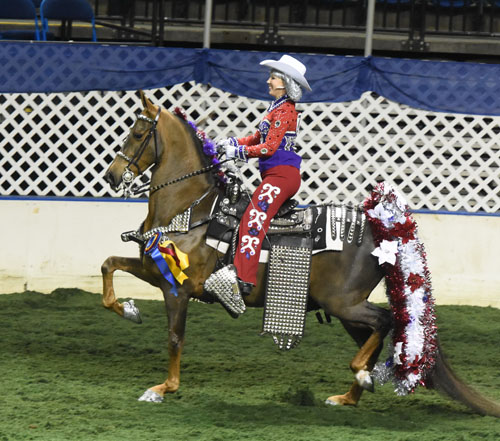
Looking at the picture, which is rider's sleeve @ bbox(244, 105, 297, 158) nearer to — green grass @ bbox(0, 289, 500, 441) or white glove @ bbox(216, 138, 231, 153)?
white glove @ bbox(216, 138, 231, 153)

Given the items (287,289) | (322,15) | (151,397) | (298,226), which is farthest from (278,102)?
(322,15)

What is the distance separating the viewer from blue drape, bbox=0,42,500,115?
378 inches

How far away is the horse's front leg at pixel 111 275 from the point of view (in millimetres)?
6773

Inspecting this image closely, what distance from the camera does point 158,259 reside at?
21.4 ft

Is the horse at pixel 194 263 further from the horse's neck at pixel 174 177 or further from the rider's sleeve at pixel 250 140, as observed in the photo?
the rider's sleeve at pixel 250 140

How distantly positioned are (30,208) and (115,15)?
5063 millimetres

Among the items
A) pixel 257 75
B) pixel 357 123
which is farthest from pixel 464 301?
pixel 257 75

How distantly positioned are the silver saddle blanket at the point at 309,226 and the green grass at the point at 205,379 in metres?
0.99

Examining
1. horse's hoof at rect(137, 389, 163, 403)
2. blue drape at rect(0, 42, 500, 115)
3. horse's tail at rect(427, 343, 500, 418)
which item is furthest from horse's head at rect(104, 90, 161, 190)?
blue drape at rect(0, 42, 500, 115)

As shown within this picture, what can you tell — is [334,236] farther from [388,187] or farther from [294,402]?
[294,402]

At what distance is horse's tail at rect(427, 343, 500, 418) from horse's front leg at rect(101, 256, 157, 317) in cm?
190

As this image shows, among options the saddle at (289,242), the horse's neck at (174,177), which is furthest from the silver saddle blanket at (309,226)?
the horse's neck at (174,177)

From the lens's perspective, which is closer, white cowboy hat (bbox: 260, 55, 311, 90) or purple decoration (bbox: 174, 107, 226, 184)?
white cowboy hat (bbox: 260, 55, 311, 90)

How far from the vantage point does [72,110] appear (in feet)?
32.0
